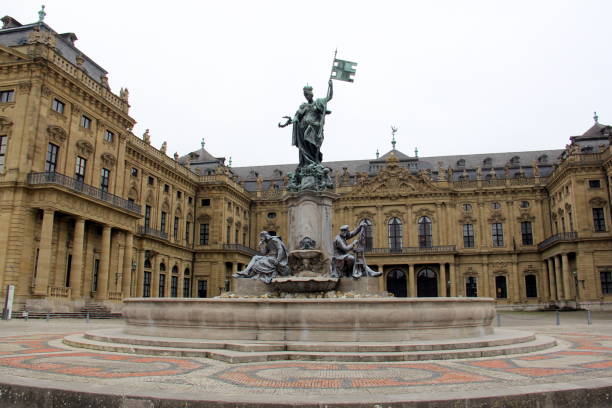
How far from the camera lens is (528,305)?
5759cm

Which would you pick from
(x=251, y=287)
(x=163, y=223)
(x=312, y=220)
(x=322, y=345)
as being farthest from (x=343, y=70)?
(x=163, y=223)

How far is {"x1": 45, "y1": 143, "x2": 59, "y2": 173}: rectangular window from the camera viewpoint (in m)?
32.0

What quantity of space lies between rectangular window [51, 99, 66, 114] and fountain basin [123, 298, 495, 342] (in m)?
25.7

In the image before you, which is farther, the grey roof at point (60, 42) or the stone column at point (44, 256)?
the grey roof at point (60, 42)

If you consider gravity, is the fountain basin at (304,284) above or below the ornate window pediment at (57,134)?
below

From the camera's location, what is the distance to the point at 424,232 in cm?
6256

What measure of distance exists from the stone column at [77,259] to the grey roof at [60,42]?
11481 millimetres

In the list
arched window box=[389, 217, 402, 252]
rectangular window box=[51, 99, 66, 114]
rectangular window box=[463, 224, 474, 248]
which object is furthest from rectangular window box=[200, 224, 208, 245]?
rectangular window box=[463, 224, 474, 248]

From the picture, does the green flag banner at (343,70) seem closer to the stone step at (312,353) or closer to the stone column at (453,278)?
the stone step at (312,353)

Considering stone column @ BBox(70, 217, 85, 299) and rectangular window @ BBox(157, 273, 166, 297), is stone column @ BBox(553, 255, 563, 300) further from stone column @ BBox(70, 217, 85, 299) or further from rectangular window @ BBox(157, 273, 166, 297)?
stone column @ BBox(70, 217, 85, 299)

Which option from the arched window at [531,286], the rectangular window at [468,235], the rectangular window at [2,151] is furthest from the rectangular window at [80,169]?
the arched window at [531,286]

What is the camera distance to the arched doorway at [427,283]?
60562mm

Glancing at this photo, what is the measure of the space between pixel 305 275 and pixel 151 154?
3544cm

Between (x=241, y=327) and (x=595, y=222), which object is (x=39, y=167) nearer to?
(x=241, y=327)
